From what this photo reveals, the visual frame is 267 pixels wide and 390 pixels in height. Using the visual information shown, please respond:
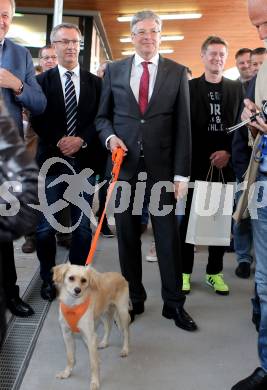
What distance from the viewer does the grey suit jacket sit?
3068mm

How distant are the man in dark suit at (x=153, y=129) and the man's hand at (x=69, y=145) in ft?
1.02

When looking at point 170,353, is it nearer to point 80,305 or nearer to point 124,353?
point 124,353

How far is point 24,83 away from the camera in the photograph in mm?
3078

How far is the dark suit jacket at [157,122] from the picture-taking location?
3244 mm

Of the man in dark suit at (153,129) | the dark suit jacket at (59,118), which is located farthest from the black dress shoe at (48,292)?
the dark suit jacket at (59,118)

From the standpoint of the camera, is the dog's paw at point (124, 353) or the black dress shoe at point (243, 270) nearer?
the dog's paw at point (124, 353)

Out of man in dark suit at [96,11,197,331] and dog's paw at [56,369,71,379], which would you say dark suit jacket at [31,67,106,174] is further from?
dog's paw at [56,369,71,379]

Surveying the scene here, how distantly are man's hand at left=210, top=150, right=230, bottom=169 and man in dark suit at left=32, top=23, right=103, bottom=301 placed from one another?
0.90 meters

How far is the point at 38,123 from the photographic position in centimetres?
374

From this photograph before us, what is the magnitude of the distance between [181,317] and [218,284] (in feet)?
2.74

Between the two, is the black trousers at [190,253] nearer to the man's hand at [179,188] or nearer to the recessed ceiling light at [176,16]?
the man's hand at [179,188]

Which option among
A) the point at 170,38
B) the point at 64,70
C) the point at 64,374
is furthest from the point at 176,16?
the point at 64,374

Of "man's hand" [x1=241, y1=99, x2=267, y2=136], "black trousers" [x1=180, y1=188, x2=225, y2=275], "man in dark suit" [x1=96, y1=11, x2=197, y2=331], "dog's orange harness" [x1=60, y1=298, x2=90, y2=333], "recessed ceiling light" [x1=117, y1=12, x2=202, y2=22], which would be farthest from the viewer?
"recessed ceiling light" [x1=117, y1=12, x2=202, y2=22]

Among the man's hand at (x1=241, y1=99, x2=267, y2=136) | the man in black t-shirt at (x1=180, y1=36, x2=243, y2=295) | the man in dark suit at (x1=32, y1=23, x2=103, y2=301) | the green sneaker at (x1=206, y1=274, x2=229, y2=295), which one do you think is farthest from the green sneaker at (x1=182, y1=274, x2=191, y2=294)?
the man's hand at (x1=241, y1=99, x2=267, y2=136)
